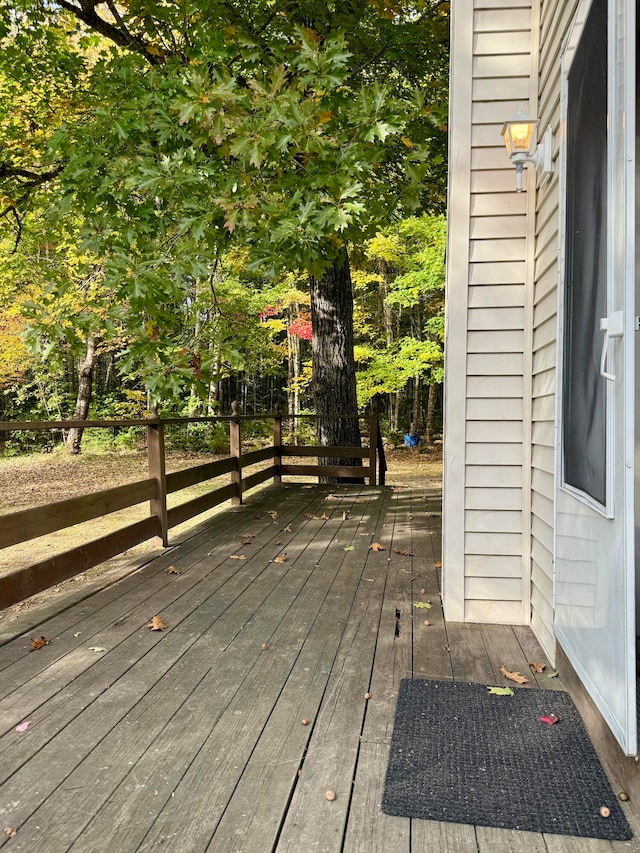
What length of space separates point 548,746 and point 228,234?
3.80m

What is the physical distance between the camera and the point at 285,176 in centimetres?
404

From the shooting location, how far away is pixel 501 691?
7.61 ft

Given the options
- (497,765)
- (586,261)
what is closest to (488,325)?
(586,261)

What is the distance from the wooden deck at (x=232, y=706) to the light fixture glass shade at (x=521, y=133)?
2.14 meters

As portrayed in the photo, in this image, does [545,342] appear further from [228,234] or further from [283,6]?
[283,6]

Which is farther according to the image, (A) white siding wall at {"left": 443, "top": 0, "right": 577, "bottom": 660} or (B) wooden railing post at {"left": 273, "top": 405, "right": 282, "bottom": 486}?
(B) wooden railing post at {"left": 273, "top": 405, "right": 282, "bottom": 486}

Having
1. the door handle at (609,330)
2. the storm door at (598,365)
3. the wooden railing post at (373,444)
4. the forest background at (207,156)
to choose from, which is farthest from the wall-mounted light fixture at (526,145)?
the wooden railing post at (373,444)

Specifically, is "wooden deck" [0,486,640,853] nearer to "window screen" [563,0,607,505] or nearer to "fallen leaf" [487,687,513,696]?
"fallen leaf" [487,687,513,696]

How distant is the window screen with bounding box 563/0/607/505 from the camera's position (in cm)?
179

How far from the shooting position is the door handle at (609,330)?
1.59m

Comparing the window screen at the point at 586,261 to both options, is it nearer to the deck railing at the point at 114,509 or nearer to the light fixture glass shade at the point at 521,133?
the light fixture glass shade at the point at 521,133

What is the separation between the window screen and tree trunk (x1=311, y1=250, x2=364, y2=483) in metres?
5.04

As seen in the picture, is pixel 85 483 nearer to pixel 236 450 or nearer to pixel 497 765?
pixel 236 450

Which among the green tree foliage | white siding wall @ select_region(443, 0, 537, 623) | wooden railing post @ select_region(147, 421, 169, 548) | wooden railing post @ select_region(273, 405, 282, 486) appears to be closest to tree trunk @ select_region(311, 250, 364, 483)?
wooden railing post @ select_region(273, 405, 282, 486)
